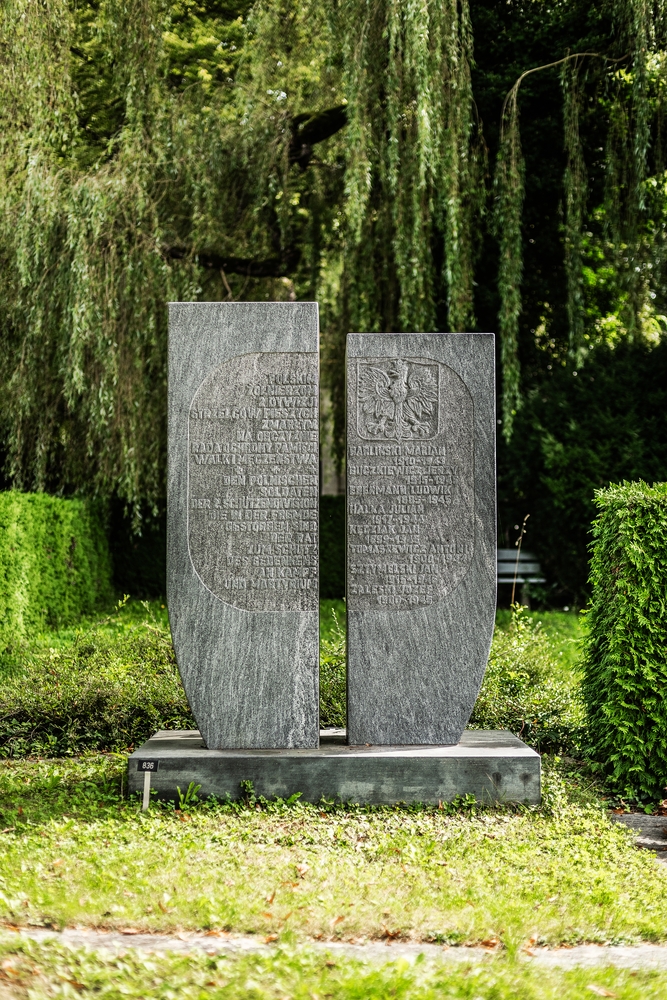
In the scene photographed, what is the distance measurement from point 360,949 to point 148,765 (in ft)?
6.20

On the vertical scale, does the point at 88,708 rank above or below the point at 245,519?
below

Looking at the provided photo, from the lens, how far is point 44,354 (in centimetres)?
938

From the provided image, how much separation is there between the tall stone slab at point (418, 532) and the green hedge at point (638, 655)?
735 mm

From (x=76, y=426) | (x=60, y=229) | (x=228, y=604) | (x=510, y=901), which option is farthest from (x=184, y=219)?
(x=510, y=901)

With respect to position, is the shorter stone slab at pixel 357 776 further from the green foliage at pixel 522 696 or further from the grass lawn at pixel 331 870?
the green foliage at pixel 522 696

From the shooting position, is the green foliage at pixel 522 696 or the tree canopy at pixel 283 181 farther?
the tree canopy at pixel 283 181

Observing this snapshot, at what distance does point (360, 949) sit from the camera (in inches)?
126

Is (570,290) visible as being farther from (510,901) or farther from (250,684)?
(510,901)

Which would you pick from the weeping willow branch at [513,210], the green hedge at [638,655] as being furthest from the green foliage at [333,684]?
the weeping willow branch at [513,210]

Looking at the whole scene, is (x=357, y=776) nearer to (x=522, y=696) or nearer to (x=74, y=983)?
(x=522, y=696)

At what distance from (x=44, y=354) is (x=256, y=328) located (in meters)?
4.76

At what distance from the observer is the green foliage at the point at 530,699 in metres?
6.04

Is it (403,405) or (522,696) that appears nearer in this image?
(403,405)

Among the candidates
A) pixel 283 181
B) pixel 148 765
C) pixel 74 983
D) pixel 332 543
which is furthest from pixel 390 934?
pixel 332 543
